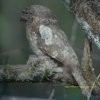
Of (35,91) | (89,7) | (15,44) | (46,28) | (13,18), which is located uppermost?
(89,7)

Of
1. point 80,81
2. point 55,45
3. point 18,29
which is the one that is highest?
point 55,45

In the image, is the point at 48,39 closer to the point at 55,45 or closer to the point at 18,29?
the point at 55,45

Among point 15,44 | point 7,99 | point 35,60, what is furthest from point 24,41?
point 35,60

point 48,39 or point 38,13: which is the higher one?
point 38,13

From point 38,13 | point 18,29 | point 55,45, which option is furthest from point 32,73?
point 18,29

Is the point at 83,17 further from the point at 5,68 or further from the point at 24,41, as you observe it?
the point at 24,41

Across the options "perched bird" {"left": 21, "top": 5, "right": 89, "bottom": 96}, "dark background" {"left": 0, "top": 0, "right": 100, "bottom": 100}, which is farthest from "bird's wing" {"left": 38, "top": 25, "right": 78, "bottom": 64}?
"dark background" {"left": 0, "top": 0, "right": 100, "bottom": 100}

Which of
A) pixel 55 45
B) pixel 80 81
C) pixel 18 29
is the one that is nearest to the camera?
pixel 80 81

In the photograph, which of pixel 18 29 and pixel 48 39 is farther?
pixel 18 29
